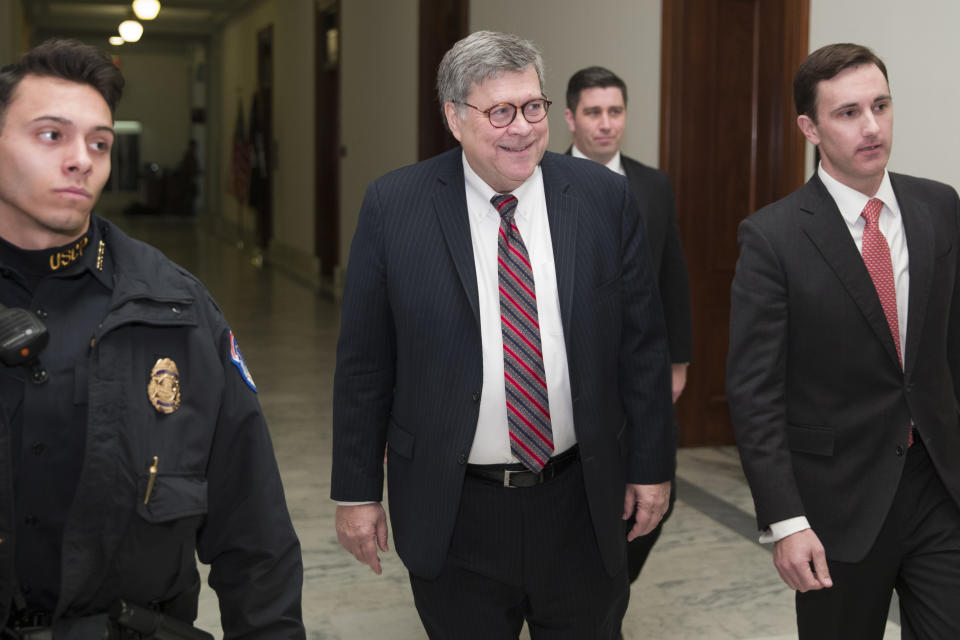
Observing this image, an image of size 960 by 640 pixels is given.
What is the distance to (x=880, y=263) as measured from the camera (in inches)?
95.7

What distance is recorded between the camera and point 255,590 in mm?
1720

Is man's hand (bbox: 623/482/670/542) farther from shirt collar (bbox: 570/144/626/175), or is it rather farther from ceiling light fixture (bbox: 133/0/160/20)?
ceiling light fixture (bbox: 133/0/160/20)

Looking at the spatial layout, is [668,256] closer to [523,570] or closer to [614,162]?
[614,162]

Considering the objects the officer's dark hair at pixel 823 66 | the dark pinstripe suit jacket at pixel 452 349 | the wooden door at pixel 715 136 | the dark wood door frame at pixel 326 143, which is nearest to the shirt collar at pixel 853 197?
the officer's dark hair at pixel 823 66

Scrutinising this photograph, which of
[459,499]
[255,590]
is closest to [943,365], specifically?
[459,499]

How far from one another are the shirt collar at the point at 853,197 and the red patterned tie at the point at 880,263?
0.01 metres

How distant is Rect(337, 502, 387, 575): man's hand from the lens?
2.43m

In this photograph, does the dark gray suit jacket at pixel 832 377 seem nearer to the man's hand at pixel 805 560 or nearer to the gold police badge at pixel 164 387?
the man's hand at pixel 805 560

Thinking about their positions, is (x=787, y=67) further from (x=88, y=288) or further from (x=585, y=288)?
(x=88, y=288)

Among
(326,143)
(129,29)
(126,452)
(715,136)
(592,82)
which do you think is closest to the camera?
(126,452)

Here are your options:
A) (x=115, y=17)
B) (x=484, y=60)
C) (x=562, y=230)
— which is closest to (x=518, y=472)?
(x=562, y=230)

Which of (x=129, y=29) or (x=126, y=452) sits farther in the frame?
(x=129, y=29)

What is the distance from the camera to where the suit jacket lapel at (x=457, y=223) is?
229 centimetres

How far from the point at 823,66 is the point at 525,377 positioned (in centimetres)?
92
